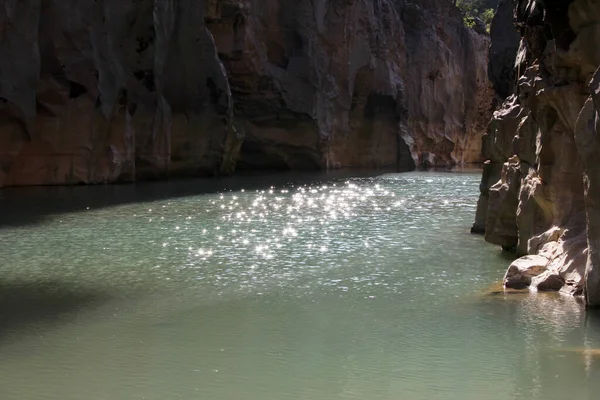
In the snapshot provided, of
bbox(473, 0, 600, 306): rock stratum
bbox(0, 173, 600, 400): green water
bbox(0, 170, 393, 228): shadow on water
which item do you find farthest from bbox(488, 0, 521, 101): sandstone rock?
bbox(0, 170, 393, 228): shadow on water

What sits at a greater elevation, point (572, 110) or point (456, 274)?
point (572, 110)

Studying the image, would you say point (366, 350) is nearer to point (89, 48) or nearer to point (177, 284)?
point (177, 284)

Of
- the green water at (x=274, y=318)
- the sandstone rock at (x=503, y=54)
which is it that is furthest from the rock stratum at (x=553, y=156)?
the sandstone rock at (x=503, y=54)

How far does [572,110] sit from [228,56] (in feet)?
92.7

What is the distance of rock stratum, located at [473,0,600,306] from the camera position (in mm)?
7141

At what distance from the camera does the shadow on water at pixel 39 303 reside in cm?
675

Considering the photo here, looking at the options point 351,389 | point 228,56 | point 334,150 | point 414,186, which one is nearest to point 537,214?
point 351,389

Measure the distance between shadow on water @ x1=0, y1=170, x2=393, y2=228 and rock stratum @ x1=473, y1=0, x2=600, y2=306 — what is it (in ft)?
29.5

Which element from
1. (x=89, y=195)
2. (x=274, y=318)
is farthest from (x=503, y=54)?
(x=274, y=318)

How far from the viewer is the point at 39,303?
756 centimetres

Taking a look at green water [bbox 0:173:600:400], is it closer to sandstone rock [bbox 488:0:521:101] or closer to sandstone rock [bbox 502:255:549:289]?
sandstone rock [bbox 502:255:549:289]

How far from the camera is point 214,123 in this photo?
29.9 metres

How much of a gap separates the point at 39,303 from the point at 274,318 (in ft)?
8.26

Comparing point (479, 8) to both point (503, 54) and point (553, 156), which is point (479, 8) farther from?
point (553, 156)
